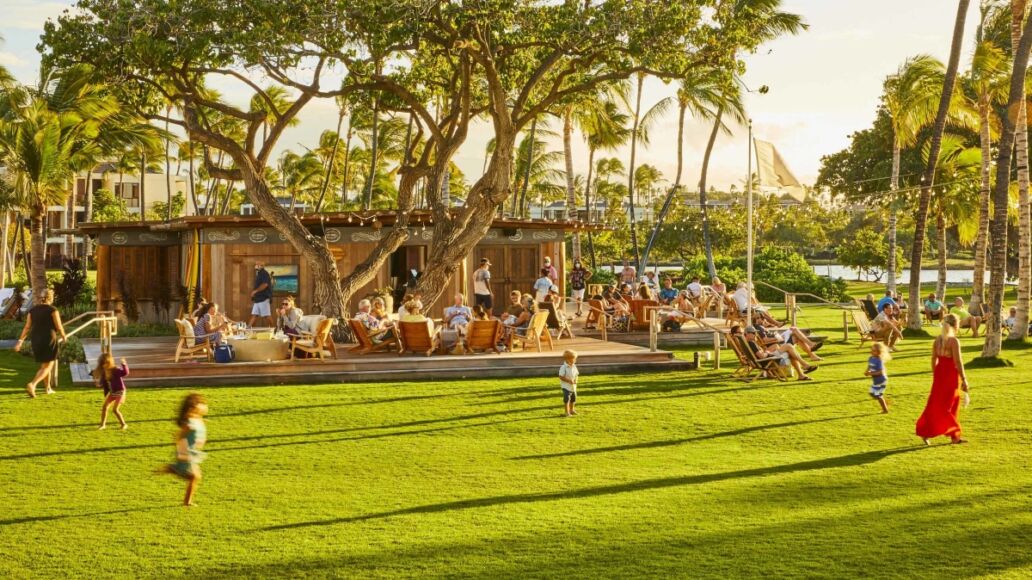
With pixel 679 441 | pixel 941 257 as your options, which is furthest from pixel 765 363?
pixel 941 257

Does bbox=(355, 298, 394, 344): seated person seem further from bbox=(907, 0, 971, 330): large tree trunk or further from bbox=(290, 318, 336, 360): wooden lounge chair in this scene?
bbox=(907, 0, 971, 330): large tree trunk

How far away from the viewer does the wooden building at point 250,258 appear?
26.2 metres

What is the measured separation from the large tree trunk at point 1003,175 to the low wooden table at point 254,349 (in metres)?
12.2

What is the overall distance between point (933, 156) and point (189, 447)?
22.1m

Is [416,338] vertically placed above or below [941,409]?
above

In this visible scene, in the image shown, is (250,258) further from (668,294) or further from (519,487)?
(519,487)

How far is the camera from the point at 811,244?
350 feet

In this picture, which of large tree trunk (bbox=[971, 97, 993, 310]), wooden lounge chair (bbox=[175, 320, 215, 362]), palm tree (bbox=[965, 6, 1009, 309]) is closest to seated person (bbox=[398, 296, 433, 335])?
wooden lounge chair (bbox=[175, 320, 215, 362])

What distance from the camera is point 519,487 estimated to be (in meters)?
10.4

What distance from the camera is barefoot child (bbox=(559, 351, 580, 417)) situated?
13992 mm

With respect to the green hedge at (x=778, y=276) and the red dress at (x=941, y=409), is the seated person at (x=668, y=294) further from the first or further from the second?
the red dress at (x=941, y=409)

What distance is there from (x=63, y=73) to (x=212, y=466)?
2336cm

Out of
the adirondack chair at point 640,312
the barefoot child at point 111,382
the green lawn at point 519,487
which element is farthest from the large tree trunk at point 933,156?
the barefoot child at point 111,382

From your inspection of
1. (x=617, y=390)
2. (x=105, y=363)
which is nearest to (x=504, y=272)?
(x=617, y=390)
